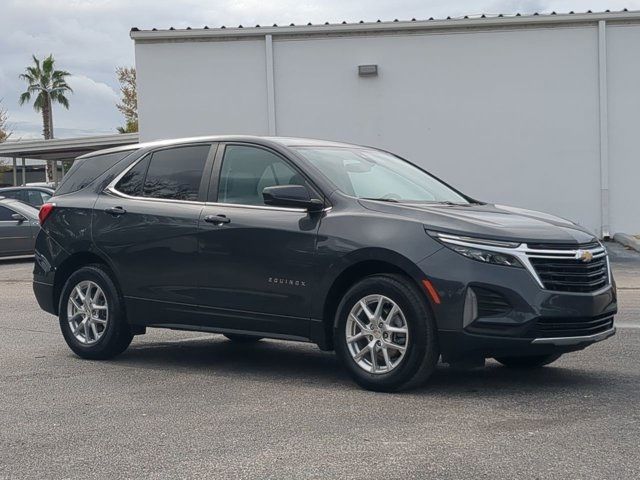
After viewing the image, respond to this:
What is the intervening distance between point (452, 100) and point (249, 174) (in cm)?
1366

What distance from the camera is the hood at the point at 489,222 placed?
19.9ft

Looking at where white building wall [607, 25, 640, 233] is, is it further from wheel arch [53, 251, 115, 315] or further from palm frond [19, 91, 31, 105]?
palm frond [19, 91, 31, 105]

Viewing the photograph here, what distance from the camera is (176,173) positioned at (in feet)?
25.3

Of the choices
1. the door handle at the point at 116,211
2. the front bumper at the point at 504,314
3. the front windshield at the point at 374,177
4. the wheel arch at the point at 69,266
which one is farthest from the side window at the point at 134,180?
the front bumper at the point at 504,314

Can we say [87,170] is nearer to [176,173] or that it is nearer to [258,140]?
[176,173]

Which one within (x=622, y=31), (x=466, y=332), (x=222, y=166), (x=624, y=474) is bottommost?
(x=624, y=474)

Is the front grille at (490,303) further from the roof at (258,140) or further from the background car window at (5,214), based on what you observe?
the background car window at (5,214)

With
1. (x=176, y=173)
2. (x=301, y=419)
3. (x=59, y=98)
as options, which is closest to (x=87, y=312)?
(x=176, y=173)

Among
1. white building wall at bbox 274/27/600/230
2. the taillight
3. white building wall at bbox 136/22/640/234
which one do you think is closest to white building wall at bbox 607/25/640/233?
white building wall at bbox 136/22/640/234

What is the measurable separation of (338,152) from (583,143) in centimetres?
1369

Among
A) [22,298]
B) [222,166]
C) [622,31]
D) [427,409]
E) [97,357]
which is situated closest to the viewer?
[427,409]

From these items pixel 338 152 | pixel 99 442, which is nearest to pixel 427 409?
pixel 99 442

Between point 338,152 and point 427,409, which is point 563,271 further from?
point 338,152

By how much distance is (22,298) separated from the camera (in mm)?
13531
